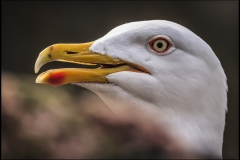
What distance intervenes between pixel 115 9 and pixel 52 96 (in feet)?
16.9

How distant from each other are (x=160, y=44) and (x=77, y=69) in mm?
458

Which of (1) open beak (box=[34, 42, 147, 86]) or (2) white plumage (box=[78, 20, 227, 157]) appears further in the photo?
(2) white plumage (box=[78, 20, 227, 157])

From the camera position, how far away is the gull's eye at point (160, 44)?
316 centimetres

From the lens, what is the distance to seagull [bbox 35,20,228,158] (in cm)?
314

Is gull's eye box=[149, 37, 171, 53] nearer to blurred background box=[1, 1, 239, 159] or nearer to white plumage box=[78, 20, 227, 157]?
white plumage box=[78, 20, 227, 157]

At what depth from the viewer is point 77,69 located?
3076 mm

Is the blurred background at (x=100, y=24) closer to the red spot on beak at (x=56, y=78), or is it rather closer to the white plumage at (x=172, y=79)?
the white plumage at (x=172, y=79)

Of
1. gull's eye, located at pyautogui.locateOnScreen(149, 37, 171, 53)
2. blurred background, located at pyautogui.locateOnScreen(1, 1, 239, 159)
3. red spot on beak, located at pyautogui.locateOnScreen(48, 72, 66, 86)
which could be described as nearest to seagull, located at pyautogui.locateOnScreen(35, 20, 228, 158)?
gull's eye, located at pyautogui.locateOnScreen(149, 37, 171, 53)

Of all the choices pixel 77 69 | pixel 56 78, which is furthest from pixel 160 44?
pixel 56 78

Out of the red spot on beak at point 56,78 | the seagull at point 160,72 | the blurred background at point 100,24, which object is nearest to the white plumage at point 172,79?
the seagull at point 160,72

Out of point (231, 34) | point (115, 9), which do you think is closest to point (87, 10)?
point (115, 9)

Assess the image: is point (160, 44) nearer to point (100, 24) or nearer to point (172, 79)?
point (172, 79)

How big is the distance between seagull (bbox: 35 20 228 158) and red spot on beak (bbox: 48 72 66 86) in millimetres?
147

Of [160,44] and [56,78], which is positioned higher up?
[160,44]
